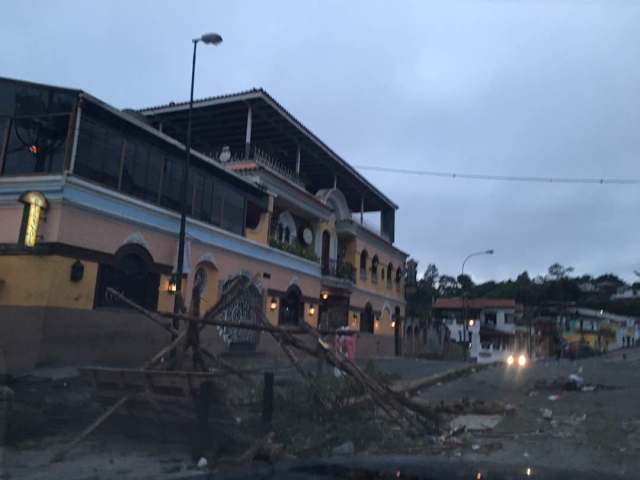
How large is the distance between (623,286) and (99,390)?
129m

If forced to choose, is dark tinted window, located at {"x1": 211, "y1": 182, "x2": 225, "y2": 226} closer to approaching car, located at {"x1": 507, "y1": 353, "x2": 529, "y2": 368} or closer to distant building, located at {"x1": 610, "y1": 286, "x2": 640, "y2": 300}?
approaching car, located at {"x1": 507, "y1": 353, "x2": 529, "y2": 368}

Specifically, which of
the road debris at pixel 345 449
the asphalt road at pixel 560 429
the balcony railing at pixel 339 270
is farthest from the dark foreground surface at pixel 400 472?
the balcony railing at pixel 339 270

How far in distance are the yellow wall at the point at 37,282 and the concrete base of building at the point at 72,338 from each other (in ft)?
0.73

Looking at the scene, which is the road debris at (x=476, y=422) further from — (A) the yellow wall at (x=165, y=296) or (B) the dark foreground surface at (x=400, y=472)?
(A) the yellow wall at (x=165, y=296)

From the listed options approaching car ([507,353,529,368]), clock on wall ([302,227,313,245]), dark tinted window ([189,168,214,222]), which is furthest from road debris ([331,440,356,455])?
approaching car ([507,353,529,368])

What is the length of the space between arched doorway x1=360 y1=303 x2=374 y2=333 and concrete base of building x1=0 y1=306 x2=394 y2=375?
1795cm

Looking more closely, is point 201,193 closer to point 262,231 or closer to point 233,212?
point 233,212

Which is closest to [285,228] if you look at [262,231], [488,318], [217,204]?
[262,231]

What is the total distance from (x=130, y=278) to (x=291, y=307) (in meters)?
10.5

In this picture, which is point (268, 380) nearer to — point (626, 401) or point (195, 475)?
point (195, 475)

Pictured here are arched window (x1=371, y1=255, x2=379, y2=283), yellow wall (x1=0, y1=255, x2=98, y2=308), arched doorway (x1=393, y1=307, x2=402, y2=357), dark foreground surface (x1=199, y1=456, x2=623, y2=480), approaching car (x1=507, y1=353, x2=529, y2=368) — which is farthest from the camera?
arched doorway (x1=393, y1=307, x2=402, y2=357)

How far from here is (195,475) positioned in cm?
730

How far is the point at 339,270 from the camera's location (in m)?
31.0

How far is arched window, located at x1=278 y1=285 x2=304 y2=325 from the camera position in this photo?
993 inches
